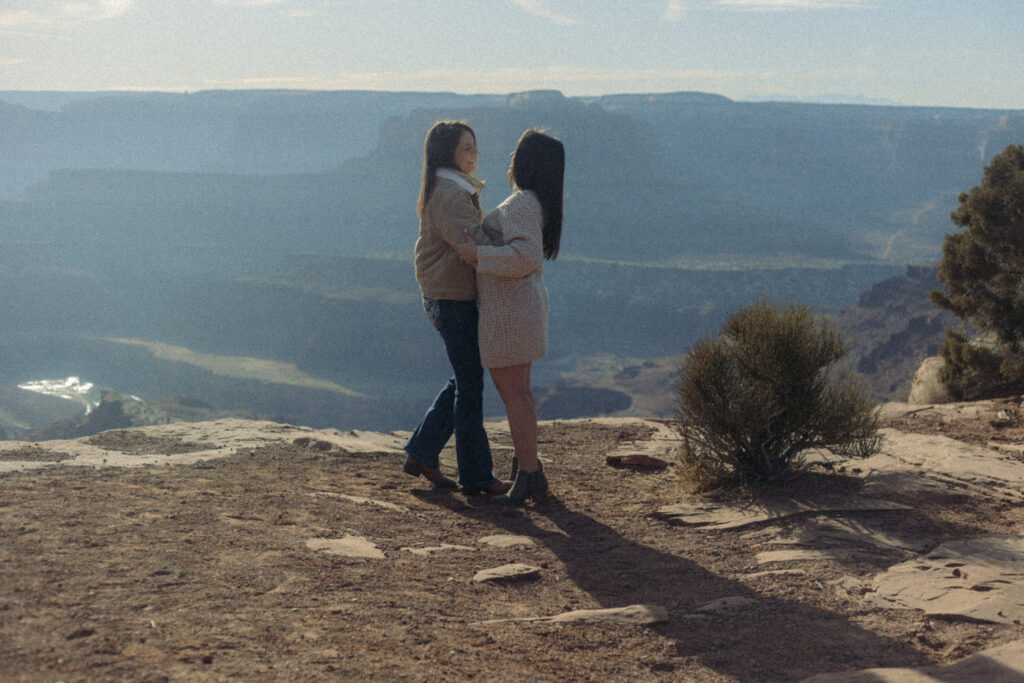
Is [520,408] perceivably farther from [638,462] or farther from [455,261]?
[638,462]

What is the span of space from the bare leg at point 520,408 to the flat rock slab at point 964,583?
1.57 m

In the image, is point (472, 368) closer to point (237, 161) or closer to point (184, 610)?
point (184, 610)

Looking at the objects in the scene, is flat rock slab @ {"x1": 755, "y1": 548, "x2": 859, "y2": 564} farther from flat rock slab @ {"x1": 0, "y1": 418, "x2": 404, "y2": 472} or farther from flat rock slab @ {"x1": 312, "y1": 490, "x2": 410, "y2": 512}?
flat rock slab @ {"x1": 0, "y1": 418, "x2": 404, "y2": 472}

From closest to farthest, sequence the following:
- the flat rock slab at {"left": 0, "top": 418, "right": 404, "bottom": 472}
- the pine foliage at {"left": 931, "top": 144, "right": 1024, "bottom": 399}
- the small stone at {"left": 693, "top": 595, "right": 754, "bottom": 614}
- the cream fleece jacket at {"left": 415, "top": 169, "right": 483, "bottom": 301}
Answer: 1. the small stone at {"left": 693, "top": 595, "right": 754, "bottom": 614}
2. the cream fleece jacket at {"left": 415, "top": 169, "right": 483, "bottom": 301}
3. the flat rock slab at {"left": 0, "top": 418, "right": 404, "bottom": 472}
4. the pine foliage at {"left": 931, "top": 144, "right": 1024, "bottom": 399}

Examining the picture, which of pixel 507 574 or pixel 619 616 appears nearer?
pixel 619 616

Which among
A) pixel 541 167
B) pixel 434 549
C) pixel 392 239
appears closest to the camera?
pixel 434 549

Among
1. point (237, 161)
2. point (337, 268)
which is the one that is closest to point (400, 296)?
point (337, 268)

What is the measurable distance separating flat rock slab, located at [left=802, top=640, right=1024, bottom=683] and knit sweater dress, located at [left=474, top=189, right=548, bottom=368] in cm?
184

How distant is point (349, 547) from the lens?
10.3 feet

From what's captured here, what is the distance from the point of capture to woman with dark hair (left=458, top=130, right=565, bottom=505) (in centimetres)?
353

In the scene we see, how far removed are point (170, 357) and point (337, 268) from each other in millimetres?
19230

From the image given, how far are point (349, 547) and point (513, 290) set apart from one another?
127 cm

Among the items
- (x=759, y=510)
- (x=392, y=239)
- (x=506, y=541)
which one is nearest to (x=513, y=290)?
(x=506, y=541)

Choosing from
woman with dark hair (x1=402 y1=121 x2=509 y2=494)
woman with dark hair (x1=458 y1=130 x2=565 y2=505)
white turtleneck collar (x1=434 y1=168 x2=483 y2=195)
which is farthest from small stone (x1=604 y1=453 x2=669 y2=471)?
white turtleneck collar (x1=434 y1=168 x2=483 y2=195)
